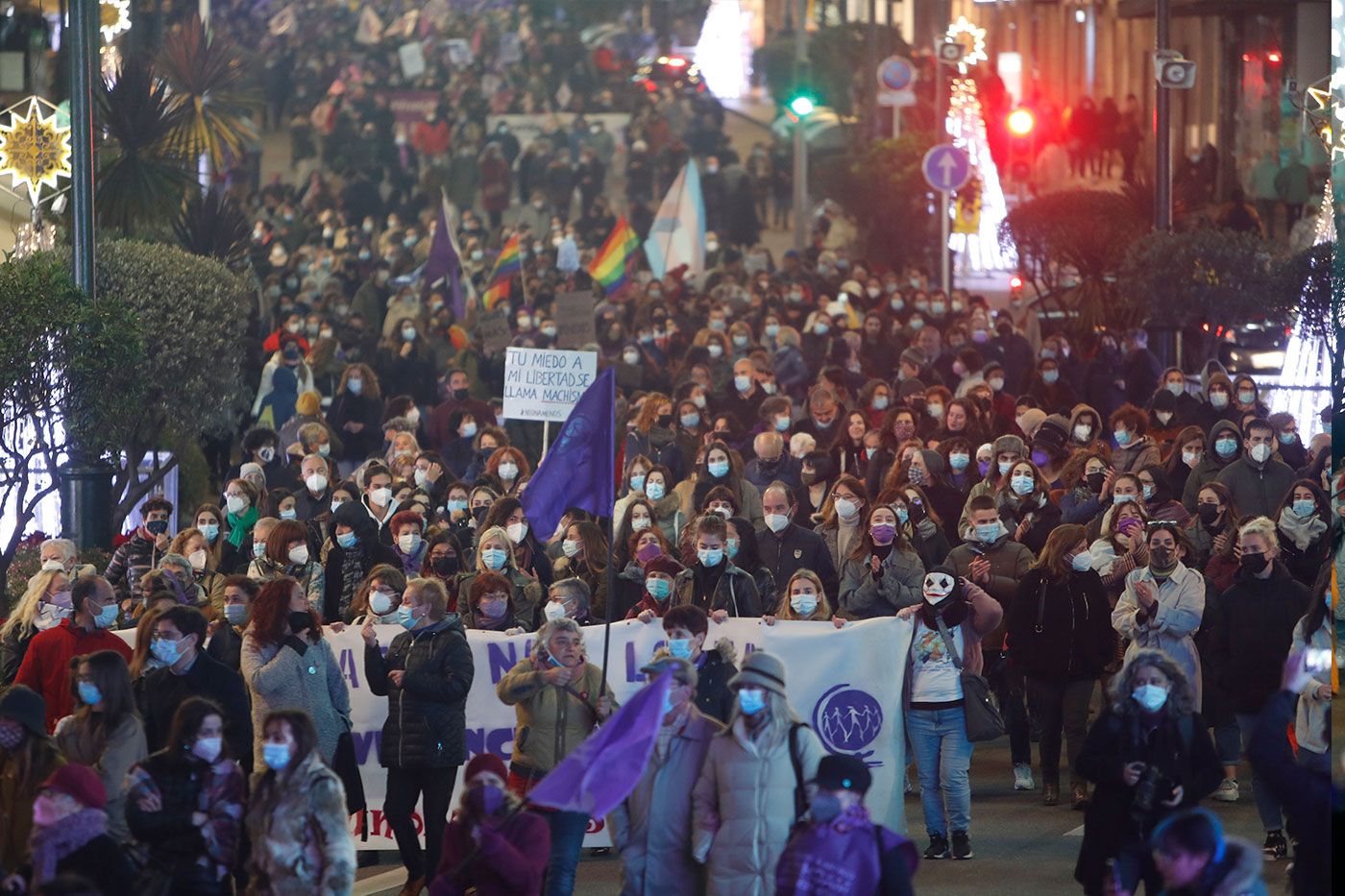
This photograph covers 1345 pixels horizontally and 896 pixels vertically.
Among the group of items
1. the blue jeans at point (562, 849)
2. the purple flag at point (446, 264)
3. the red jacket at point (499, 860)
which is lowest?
the blue jeans at point (562, 849)

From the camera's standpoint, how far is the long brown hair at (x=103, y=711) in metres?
10.5

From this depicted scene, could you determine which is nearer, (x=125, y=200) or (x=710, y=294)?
(x=125, y=200)

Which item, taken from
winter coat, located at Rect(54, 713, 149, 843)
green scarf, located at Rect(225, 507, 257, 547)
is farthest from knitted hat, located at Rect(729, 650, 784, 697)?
green scarf, located at Rect(225, 507, 257, 547)

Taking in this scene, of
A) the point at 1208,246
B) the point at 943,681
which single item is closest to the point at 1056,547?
the point at 943,681

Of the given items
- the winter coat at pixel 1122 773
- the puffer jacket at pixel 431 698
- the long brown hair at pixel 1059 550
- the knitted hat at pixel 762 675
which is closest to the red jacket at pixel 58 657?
the puffer jacket at pixel 431 698

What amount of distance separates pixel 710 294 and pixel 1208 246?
837 cm

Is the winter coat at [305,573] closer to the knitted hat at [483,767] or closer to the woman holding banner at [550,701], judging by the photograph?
the woman holding banner at [550,701]

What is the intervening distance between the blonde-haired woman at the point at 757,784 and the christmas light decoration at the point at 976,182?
94.8 ft

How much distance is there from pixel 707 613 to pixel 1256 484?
522 cm

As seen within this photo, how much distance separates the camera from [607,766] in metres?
9.66

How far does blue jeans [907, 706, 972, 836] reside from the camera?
1255cm

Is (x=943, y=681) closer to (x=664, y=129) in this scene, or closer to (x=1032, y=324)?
(x=1032, y=324)

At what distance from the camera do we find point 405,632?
12.0 m

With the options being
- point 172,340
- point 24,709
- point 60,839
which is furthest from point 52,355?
point 60,839
